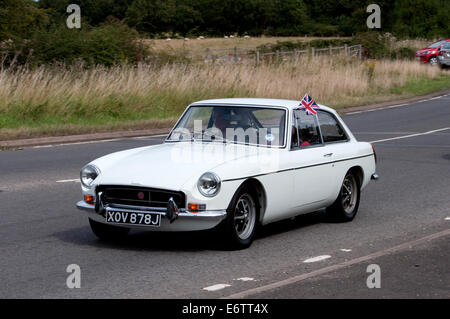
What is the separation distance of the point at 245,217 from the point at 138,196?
1.10 m

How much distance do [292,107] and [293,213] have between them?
1.24 m

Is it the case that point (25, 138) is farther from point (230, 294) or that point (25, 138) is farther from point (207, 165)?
point (230, 294)

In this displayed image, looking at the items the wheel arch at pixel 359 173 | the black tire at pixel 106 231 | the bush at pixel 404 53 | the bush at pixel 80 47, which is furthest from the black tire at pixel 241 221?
the bush at pixel 404 53

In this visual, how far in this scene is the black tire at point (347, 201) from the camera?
9914mm

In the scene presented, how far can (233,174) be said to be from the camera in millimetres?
8031

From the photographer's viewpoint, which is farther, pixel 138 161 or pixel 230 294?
pixel 138 161

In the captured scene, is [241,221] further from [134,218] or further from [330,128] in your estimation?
[330,128]

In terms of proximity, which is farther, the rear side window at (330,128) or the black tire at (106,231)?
the rear side window at (330,128)

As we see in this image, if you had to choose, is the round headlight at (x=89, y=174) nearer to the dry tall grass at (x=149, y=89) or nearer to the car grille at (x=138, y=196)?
the car grille at (x=138, y=196)

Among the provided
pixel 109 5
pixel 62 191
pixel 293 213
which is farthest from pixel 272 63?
pixel 109 5

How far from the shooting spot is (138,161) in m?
8.50

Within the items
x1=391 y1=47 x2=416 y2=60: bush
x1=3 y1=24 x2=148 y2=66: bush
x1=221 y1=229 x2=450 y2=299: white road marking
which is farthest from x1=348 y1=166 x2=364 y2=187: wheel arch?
x1=391 y1=47 x2=416 y2=60: bush

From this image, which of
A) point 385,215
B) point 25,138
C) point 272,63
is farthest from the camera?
point 272,63
